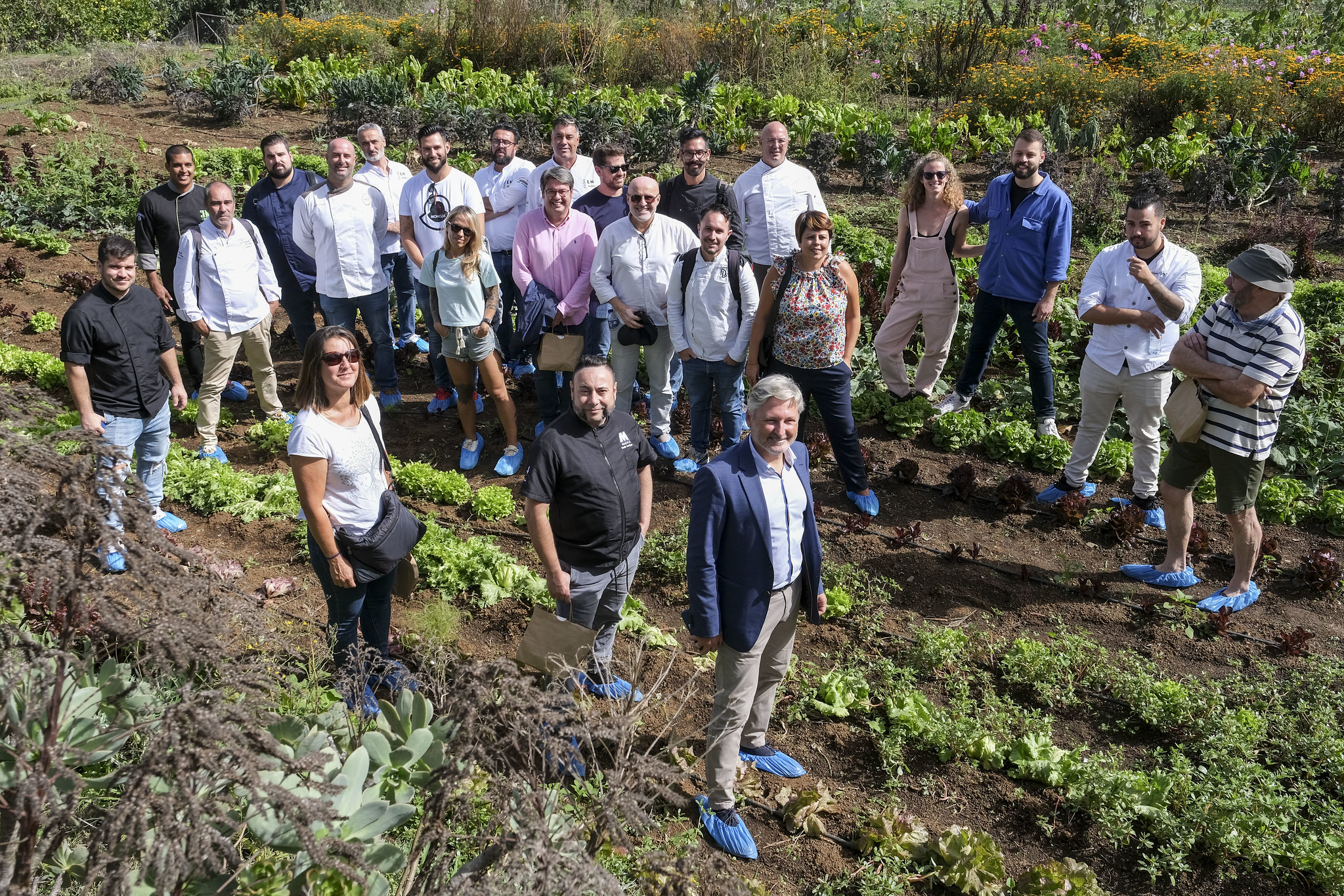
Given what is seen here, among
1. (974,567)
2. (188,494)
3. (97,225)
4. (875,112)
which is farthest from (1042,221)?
(97,225)

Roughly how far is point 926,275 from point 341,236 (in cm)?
465

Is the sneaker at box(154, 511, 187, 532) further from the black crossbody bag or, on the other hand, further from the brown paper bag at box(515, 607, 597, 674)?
the brown paper bag at box(515, 607, 597, 674)

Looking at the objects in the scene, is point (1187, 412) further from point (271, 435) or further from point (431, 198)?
point (271, 435)

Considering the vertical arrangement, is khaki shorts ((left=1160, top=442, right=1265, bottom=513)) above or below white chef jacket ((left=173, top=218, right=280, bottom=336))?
below

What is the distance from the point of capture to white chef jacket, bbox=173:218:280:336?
7371 mm

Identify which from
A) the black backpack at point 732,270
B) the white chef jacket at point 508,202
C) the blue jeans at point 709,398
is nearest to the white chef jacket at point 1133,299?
the black backpack at point 732,270

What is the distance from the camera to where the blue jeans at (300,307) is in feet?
28.0

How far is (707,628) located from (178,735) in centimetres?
235

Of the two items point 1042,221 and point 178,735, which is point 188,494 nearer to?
point 178,735

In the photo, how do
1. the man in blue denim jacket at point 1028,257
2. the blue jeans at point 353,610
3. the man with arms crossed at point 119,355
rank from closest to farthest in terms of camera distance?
the blue jeans at point 353,610
the man with arms crossed at point 119,355
the man in blue denim jacket at point 1028,257

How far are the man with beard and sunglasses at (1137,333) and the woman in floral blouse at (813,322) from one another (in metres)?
1.63

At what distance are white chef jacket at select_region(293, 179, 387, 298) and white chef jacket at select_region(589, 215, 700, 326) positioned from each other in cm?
206

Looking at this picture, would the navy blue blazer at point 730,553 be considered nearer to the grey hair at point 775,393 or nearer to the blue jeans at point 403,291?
the grey hair at point 775,393

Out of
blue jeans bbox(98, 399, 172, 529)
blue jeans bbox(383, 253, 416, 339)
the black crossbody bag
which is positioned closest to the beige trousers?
blue jeans bbox(98, 399, 172, 529)
